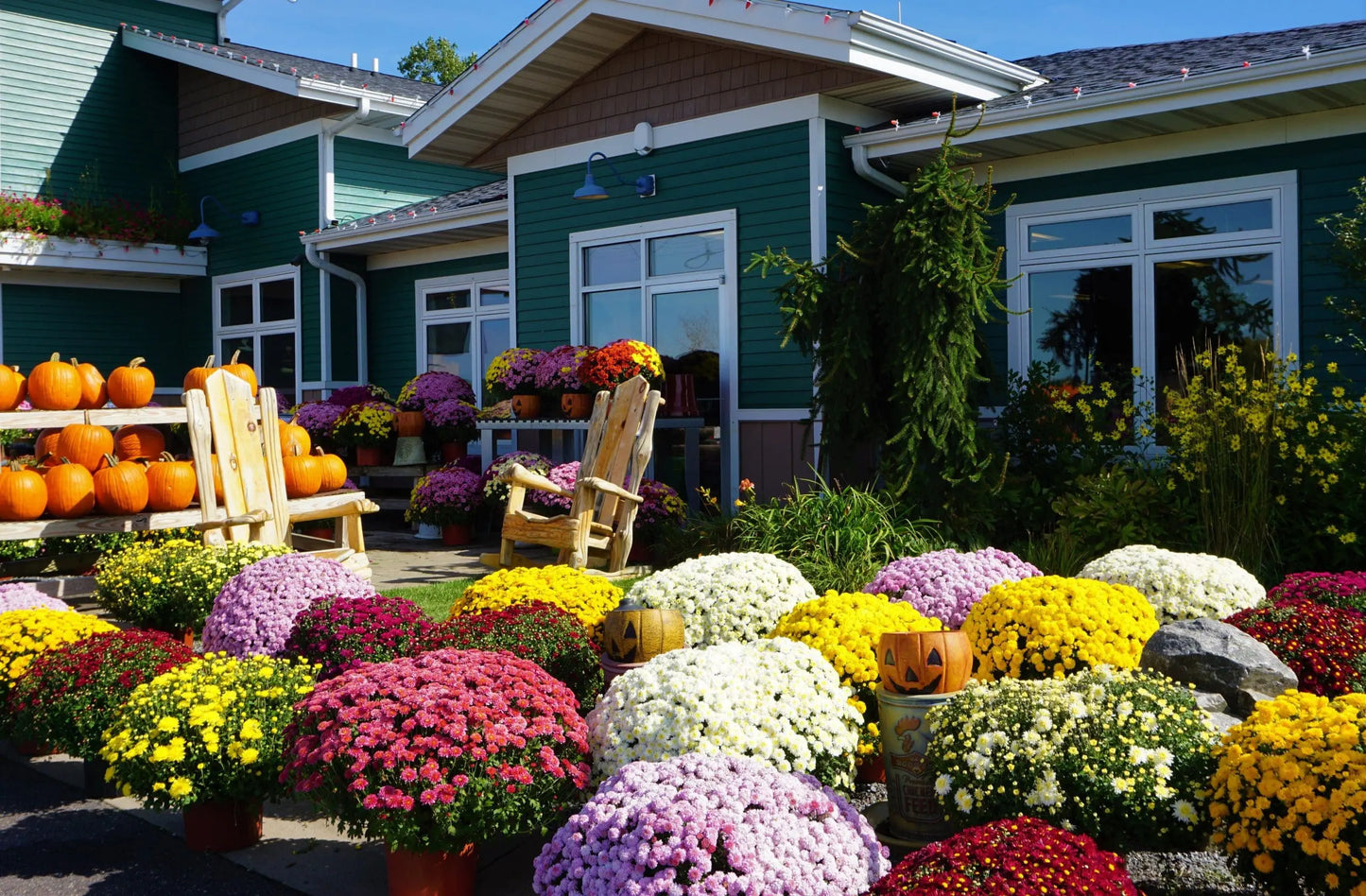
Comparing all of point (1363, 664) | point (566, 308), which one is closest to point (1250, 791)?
point (1363, 664)

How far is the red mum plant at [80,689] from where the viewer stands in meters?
3.71

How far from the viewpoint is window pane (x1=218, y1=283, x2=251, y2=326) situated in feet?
46.2

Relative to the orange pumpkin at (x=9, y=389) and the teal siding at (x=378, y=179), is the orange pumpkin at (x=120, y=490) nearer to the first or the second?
the orange pumpkin at (x=9, y=389)

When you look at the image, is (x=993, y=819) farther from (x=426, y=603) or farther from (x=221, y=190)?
(x=221, y=190)

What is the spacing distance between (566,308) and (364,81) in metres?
5.97

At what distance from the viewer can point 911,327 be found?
6672 mm

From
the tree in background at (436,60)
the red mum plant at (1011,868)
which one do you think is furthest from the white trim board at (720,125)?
the tree in background at (436,60)

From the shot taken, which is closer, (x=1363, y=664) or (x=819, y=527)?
(x=1363, y=664)

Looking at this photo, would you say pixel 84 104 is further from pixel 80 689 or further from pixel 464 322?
pixel 80 689

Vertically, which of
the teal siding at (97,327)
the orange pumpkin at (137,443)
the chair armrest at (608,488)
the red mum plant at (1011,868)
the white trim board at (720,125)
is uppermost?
the white trim board at (720,125)

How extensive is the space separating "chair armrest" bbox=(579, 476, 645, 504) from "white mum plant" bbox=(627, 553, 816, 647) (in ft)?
8.01

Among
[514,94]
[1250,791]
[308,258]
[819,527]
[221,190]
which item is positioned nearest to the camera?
[1250,791]

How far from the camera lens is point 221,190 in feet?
46.8

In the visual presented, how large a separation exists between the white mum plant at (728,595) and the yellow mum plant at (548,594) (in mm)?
140
